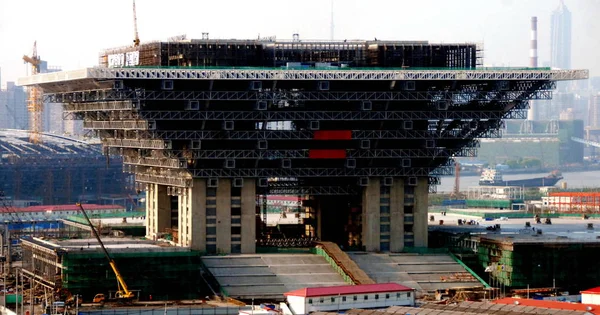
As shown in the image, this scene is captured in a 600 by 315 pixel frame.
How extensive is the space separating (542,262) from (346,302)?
113 ft

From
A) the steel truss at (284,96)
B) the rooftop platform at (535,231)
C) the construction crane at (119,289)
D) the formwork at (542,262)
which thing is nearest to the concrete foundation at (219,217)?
the steel truss at (284,96)

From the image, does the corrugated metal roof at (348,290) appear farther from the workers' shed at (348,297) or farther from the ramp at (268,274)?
the ramp at (268,274)

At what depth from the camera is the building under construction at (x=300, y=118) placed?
163 meters

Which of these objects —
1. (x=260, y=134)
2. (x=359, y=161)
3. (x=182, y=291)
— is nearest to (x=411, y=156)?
(x=359, y=161)

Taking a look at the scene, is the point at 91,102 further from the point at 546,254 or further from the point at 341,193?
the point at 546,254

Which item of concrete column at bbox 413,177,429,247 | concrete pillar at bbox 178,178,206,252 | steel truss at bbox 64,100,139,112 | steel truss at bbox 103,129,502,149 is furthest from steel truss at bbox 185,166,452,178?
steel truss at bbox 64,100,139,112

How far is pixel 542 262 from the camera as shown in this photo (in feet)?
550

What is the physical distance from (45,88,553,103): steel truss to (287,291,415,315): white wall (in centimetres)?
2786

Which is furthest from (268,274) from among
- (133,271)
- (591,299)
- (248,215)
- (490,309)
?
(490,309)

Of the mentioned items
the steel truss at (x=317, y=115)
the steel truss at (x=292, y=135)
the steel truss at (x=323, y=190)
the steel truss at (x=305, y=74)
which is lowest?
the steel truss at (x=323, y=190)

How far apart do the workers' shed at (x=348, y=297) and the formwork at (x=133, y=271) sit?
73.5 ft

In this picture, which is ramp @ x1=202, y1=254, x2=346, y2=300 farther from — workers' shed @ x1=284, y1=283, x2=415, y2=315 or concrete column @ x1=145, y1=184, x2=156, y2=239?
concrete column @ x1=145, y1=184, x2=156, y2=239

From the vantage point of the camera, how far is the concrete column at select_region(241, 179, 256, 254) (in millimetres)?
168625

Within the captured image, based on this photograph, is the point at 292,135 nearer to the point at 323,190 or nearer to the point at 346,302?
the point at 323,190
